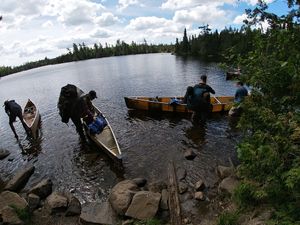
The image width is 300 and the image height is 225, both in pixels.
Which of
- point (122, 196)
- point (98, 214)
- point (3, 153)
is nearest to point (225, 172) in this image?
point (122, 196)

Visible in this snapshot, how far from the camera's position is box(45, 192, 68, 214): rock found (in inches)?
356

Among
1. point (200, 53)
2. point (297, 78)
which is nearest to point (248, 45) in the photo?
point (297, 78)

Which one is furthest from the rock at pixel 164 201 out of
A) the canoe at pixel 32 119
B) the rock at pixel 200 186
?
the canoe at pixel 32 119

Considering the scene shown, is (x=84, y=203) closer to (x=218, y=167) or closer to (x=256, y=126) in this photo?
(x=218, y=167)

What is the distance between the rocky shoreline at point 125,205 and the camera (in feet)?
26.1

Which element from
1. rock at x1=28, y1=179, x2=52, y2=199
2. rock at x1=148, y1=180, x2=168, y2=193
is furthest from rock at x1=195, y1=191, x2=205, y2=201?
rock at x1=28, y1=179, x2=52, y2=199

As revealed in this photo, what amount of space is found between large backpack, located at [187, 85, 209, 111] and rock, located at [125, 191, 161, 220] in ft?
23.9

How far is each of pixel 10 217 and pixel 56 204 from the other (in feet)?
4.59

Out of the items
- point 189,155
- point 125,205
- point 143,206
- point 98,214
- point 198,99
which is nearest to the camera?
point 143,206

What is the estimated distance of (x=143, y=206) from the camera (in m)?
7.97

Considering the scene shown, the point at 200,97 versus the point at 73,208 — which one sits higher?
the point at 200,97

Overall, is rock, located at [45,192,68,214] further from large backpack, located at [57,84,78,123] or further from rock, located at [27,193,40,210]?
large backpack, located at [57,84,78,123]

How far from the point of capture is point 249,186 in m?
6.06

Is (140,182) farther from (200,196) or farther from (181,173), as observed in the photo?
(200,196)
